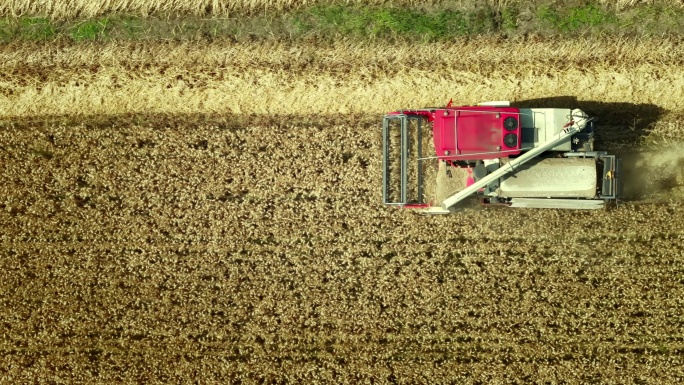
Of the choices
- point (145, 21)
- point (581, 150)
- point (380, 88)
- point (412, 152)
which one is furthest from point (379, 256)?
point (145, 21)

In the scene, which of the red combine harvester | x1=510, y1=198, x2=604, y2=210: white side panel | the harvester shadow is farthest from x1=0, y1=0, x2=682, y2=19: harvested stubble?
x1=510, y1=198, x2=604, y2=210: white side panel

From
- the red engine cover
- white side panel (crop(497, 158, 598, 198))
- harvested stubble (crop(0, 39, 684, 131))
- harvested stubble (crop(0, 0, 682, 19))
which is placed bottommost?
white side panel (crop(497, 158, 598, 198))

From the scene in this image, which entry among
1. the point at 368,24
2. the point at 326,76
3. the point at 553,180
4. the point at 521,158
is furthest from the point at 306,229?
the point at 553,180

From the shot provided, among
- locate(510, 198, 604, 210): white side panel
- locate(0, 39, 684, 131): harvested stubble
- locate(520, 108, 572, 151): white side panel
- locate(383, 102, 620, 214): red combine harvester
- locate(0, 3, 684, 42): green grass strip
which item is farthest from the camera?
locate(0, 3, 684, 42): green grass strip

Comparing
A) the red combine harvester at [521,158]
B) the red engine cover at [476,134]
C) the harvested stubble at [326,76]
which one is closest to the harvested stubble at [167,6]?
the harvested stubble at [326,76]

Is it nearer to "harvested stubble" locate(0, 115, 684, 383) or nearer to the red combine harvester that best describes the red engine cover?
the red combine harvester

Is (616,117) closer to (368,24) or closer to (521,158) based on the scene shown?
(521,158)
